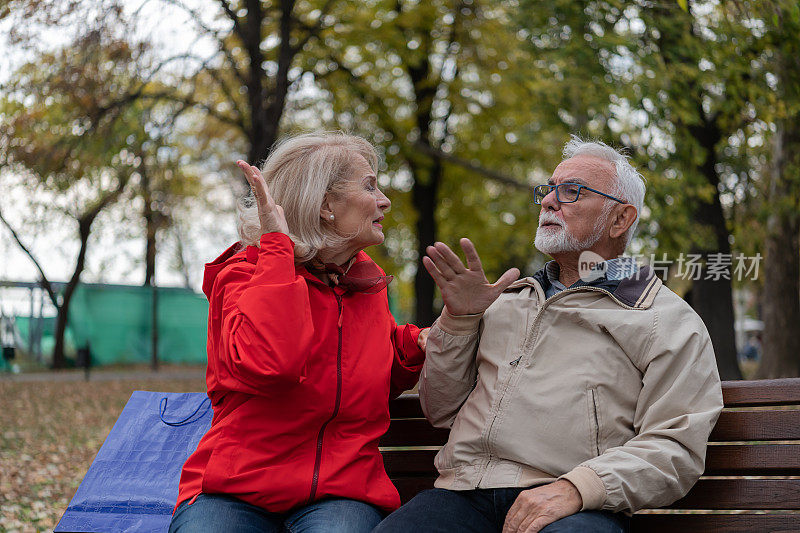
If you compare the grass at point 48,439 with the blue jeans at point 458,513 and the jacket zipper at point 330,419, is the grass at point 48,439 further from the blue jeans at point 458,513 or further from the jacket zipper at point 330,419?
the blue jeans at point 458,513

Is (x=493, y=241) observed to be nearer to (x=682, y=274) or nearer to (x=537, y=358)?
(x=682, y=274)

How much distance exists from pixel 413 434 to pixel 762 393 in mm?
1341

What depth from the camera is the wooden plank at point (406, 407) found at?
3.49 meters

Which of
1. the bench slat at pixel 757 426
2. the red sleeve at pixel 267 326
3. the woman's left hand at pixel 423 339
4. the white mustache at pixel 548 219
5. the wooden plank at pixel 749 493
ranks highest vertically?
the white mustache at pixel 548 219

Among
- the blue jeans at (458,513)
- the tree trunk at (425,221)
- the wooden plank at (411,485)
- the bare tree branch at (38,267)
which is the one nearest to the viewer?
the blue jeans at (458,513)

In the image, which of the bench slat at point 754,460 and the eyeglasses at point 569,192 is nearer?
the bench slat at point 754,460

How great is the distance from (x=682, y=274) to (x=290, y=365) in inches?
407

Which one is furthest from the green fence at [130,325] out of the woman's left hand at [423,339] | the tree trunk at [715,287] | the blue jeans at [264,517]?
the blue jeans at [264,517]

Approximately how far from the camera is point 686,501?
3012mm

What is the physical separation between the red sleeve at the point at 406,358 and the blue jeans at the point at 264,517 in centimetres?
59

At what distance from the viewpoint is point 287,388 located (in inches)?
110

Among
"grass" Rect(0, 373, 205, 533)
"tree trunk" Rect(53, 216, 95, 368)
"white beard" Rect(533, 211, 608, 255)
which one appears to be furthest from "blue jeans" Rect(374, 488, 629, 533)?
"tree trunk" Rect(53, 216, 95, 368)

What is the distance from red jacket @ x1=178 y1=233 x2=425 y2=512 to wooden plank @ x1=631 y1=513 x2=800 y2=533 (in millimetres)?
908

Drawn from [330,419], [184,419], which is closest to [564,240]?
[330,419]
